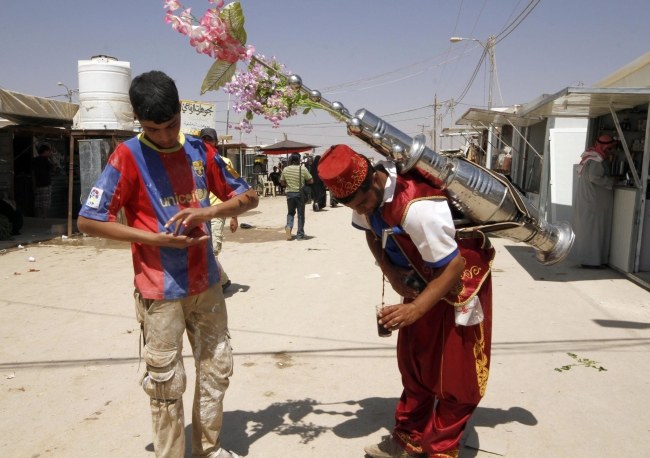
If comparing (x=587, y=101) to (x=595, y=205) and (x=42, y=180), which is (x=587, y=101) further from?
(x=42, y=180)

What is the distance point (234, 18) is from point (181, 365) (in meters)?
1.67

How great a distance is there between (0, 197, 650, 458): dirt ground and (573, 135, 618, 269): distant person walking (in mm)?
472

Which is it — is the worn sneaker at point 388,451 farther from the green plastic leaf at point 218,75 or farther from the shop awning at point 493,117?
the shop awning at point 493,117

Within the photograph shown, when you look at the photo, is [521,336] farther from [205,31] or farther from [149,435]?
[205,31]

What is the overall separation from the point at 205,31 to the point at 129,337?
3587mm

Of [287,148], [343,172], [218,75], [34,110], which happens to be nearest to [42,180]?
[34,110]

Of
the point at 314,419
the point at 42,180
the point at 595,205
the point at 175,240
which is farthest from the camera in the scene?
the point at 42,180

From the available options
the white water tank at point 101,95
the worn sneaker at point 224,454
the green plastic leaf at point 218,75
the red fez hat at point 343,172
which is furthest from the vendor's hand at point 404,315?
the white water tank at point 101,95

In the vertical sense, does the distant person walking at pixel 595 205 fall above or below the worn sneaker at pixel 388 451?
above

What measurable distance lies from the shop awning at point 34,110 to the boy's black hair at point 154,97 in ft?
32.3

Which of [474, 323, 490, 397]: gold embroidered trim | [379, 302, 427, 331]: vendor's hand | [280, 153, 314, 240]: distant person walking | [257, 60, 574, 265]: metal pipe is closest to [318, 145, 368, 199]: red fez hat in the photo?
[257, 60, 574, 265]: metal pipe

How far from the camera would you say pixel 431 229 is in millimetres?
2295

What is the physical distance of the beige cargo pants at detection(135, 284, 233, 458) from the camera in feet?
8.22

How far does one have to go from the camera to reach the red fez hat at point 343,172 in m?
2.27
